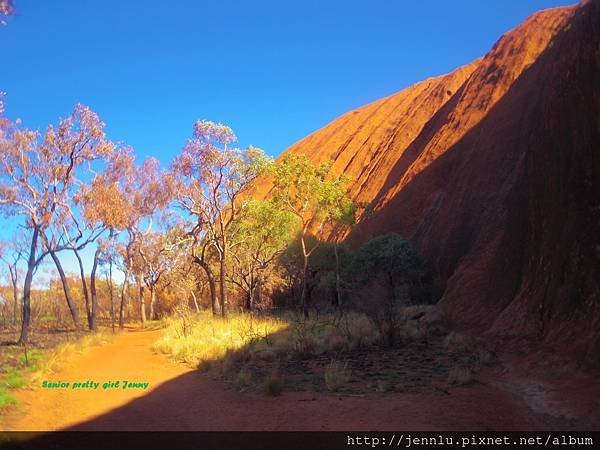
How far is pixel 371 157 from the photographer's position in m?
58.9

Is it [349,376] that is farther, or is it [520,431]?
[349,376]

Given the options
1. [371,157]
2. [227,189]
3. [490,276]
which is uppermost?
[371,157]

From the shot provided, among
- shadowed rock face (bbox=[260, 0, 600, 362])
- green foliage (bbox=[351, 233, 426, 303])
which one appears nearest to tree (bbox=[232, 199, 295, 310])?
green foliage (bbox=[351, 233, 426, 303])

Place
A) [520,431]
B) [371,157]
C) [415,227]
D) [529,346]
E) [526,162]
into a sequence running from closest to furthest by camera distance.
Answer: [520,431]
[529,346]
[526,162]
[415,227]
[371,157]

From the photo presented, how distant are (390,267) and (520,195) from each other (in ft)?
42.9

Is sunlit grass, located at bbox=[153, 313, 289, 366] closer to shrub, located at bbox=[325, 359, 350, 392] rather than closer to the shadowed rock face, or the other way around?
shrub, located at bbox=[325, 359, 350, 392]

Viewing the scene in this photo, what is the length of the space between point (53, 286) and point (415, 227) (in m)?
47.3

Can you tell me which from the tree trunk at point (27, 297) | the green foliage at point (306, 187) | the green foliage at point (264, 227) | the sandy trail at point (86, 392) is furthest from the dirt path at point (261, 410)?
the green foliage at point (264, 227)

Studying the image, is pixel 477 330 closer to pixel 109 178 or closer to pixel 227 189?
pixel 227 189

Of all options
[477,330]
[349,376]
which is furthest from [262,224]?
[349,376]

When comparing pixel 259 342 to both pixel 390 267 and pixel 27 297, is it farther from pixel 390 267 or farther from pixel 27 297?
pixel 390 267

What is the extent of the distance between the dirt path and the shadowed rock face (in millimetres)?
2332

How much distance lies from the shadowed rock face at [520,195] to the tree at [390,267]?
1434mm

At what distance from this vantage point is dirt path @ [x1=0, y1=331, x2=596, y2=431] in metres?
6.47
